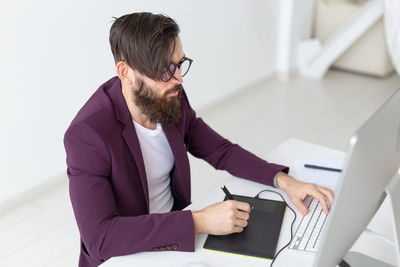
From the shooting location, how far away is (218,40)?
3.85 m

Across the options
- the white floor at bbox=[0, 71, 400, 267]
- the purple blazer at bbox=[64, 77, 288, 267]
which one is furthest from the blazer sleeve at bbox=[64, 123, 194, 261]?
the white floor at bbox=[0, 71, 400, 267]

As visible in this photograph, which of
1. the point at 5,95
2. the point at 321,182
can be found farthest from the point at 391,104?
the point at 5,95

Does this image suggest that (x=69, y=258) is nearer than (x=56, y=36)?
Yes

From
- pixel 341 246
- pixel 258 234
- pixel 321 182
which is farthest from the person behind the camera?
pixel 321 182

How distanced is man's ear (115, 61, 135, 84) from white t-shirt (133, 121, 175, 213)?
6.5 inches

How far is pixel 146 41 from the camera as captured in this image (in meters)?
1.33

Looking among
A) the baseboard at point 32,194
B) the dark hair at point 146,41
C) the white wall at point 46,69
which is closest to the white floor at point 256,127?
the baseboard at point 32,194

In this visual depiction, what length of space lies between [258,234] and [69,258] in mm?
1388

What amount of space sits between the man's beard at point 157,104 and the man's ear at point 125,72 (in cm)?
3

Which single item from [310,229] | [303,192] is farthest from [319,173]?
[310,229]

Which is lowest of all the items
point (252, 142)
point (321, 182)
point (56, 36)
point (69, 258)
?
point (69, 258)

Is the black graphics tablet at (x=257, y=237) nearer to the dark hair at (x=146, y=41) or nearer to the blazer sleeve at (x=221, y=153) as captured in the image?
the blazer sleeve at (x=221, y=153)

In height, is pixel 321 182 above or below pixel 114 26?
below

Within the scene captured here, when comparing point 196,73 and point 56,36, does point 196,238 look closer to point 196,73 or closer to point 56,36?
point 56,36
